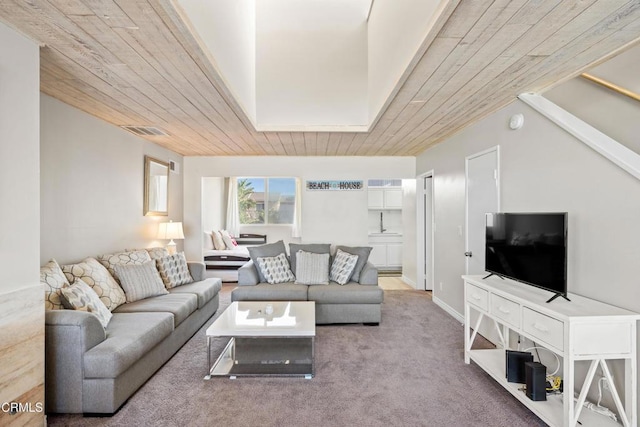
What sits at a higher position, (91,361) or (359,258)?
(359,258)

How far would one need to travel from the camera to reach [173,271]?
150 inches

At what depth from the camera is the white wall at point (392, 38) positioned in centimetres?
197

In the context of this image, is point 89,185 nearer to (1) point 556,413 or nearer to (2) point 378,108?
(2) point 378,108

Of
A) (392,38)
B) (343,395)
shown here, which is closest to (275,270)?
(343,395)

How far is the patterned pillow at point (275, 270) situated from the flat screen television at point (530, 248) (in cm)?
249

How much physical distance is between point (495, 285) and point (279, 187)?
6.02 m

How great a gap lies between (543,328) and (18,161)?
3.26 m

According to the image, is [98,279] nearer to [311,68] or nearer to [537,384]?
[311,68]

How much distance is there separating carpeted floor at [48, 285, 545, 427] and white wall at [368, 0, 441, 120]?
2.38 metres

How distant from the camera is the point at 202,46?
196 centimetres

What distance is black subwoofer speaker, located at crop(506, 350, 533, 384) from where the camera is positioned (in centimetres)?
220

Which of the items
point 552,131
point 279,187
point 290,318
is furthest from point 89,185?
point 279,187

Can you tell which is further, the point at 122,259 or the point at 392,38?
the point at 122,259

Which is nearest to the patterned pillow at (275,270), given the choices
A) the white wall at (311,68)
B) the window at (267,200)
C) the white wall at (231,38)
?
the white wall at (311,68)
